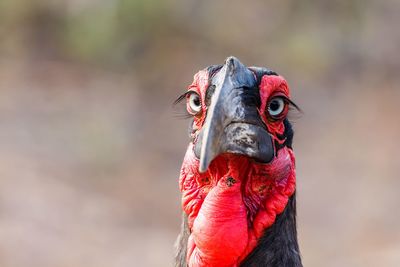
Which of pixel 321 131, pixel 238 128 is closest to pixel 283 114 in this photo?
pixel 238 128

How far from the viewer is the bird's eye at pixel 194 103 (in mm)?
3469

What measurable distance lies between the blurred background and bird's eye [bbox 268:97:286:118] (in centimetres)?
437

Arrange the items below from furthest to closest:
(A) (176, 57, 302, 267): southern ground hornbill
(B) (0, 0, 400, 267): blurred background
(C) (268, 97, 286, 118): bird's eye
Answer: (B) (0, 0, 400, 267): blurred background, (C) (268, 97, 286, 118): bird's eye, (A) (176, 57, 302, 267): southern ground hornbill

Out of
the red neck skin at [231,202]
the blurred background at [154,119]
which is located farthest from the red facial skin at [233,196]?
the blurred background at [154,119]

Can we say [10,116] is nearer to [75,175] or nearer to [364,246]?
[75,175]

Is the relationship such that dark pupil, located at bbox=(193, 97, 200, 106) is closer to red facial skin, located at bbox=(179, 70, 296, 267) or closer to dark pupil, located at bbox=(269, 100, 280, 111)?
red facial skin, located at bbox=(179, 70, 296, 267)

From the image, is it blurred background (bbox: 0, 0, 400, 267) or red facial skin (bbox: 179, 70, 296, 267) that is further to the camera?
blurred background (bbox: 0, 0, 400, 267)

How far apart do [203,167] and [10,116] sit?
7.33m

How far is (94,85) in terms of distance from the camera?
411 inches

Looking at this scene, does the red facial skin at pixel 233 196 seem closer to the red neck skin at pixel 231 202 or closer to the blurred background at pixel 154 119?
the red neck skin at pixel 231 202

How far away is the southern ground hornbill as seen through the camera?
328 cm

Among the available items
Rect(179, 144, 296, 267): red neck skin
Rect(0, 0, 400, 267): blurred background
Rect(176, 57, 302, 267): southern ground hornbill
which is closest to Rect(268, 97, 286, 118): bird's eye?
Rect(176, 57, 302, 267): southern ground hornbill

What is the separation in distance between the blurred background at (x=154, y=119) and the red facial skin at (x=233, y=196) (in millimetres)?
4244

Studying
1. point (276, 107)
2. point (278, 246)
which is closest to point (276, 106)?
point (276, 107)
